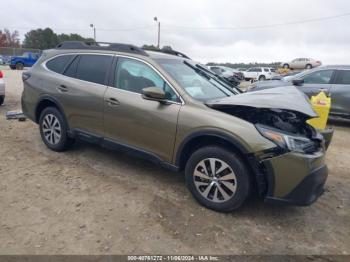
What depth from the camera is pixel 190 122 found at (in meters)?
3.65

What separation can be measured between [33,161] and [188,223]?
2.76 meters

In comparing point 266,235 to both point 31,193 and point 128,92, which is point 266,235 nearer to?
point 128,92

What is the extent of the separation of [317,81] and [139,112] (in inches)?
271

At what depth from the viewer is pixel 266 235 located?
3299 mm

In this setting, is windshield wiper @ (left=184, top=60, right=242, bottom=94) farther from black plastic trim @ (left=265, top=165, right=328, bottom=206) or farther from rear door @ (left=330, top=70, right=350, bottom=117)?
rear door @ (left=330, top=70, right=350, bottom=117)

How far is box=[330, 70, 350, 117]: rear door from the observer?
8.54 meters

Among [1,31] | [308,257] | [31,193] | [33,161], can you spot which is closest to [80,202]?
[31,193]

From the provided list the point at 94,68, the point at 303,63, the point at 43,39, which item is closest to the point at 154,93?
the point at 94,68

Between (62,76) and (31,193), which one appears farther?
(62,76)

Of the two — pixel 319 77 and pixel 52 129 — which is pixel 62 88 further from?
pixel 319 77

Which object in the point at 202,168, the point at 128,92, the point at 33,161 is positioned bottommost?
the point at 33,161

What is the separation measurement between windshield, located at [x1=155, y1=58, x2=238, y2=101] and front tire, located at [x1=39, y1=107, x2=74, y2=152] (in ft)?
6.34

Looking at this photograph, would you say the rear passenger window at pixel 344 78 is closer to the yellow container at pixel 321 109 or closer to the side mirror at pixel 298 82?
the side mirror at pixel 298 82

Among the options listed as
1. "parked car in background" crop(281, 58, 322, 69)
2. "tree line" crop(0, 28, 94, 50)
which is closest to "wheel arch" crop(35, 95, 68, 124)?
"parked car in background" crop(281, 58, 322, 69)
